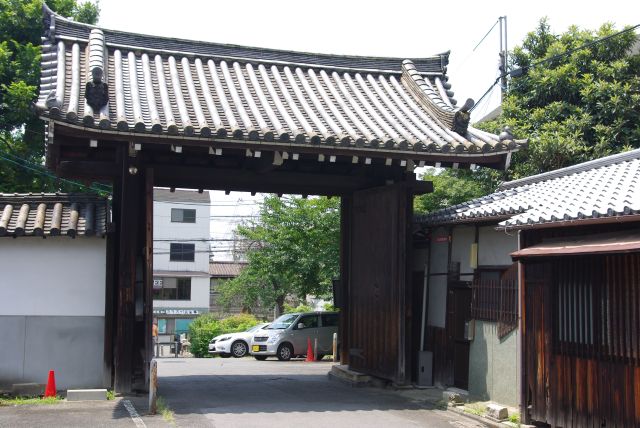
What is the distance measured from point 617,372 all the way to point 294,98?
9.28 meters

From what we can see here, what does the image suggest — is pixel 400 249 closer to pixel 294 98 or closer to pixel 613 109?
pixel 294 98

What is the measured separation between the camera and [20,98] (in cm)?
2181

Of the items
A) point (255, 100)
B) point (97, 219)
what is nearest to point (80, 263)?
point (97, 219)

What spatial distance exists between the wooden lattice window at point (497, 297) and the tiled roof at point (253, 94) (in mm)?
2354

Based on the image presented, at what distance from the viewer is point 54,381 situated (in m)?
13.1

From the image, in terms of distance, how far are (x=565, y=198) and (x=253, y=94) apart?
24.3 ft

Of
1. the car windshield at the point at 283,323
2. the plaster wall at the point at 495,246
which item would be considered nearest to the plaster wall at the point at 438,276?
the plaster wall at the point at 495,246

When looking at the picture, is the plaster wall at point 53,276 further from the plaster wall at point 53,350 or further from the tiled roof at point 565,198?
the tiled roof at point 565,198

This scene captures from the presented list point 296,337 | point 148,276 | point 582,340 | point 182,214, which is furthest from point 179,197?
point 582,340

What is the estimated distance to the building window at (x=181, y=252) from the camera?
5797cm

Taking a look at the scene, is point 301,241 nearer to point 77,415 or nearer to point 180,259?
point 77,415

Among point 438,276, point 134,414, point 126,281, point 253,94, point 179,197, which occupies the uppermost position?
point 179,197

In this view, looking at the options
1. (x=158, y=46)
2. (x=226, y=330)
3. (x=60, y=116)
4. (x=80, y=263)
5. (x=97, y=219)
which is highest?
(x=158, y=46)

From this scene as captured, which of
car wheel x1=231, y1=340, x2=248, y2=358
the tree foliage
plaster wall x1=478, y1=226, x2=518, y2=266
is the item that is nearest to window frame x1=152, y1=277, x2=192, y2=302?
car wheel x1=231, y1=340, x2=248, y2=358
